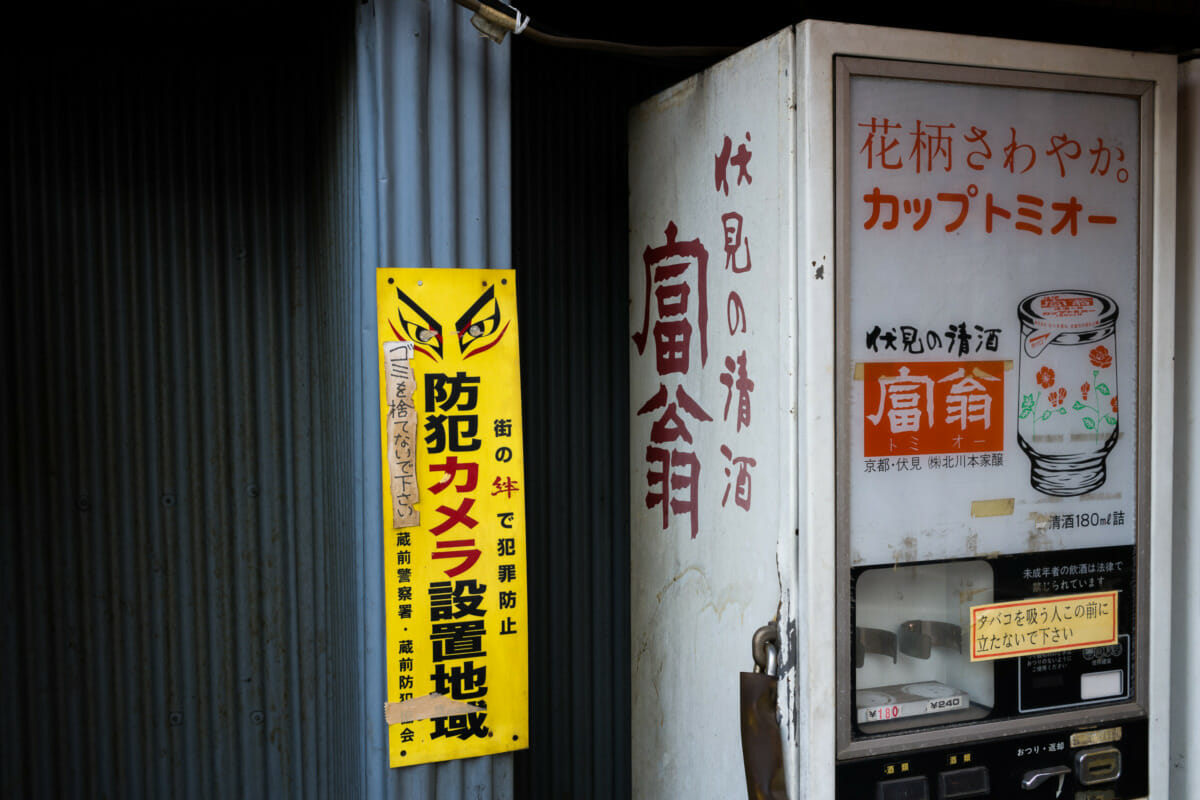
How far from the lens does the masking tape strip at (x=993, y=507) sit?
246cm

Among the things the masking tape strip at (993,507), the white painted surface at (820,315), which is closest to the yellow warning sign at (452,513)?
the white painted surface at (820,315)

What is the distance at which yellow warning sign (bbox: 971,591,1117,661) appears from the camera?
2.47 meters

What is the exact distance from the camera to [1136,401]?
2.61m

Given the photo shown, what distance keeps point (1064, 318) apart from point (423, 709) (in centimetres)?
203

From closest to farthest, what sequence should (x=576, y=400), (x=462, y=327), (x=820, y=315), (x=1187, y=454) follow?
(x=820, y=315) → (x=462, y=327) → (x=1187, y=454) → (x=576, y=400)

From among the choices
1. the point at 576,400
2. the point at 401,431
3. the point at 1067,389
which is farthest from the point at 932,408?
the point at 401,431

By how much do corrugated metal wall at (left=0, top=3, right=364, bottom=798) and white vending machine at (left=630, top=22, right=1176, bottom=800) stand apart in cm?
108

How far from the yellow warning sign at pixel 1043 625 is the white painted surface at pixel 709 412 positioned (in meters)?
0.59

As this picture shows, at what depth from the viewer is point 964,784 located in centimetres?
241

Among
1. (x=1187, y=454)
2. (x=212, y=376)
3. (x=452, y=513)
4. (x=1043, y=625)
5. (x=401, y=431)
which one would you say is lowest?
(x=1043, y=625)

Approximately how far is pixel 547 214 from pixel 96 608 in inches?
73.9

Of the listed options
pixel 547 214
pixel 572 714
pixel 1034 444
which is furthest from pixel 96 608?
pixel 1034 444

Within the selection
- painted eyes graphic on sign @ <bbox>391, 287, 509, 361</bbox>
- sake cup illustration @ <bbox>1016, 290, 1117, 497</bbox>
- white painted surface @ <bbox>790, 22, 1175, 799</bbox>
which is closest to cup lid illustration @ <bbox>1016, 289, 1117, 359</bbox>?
sake cup illustration @ <bbox>1016, 290, 1117, 497</bbox>

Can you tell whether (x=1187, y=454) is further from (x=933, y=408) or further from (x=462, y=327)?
(x=462, y=327)
